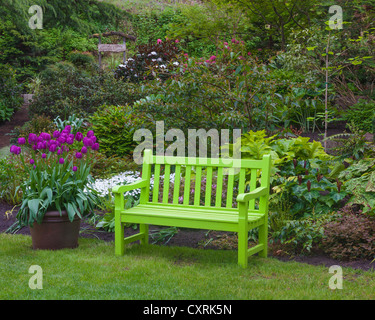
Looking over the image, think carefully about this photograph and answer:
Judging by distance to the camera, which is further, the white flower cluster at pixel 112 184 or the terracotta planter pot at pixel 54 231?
the white flower cluster at pixel 112 184

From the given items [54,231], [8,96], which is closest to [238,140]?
[54,231]

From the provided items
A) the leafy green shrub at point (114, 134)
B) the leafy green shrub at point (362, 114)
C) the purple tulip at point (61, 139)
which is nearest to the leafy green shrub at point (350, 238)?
the purple tulip at point (61, 139)

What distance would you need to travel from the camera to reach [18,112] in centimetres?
1382

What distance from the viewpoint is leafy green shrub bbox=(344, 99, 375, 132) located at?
859 cm

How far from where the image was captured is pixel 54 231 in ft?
16.1

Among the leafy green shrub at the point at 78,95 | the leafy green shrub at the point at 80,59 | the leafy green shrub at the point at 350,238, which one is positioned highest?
the leafy green shrub at the point at 80,59

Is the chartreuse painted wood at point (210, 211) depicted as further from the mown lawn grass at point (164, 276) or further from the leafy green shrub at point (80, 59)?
the leafy green shrub at point (80, 59)

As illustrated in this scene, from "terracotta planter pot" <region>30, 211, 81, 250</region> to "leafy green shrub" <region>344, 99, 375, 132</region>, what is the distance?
5.75m

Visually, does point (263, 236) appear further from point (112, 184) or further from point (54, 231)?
point (112, 184)

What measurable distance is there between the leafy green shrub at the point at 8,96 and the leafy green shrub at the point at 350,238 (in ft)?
33.2

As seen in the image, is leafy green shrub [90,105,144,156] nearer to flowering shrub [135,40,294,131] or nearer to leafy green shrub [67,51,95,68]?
flowering shrub [135,40,294,131]

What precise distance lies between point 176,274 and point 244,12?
12.0m

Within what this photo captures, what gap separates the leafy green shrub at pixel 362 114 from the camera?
8.59 metres
